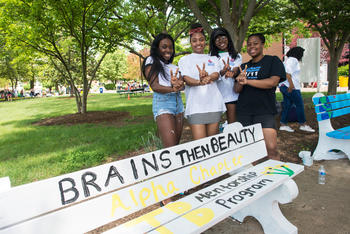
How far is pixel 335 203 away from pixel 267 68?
176 cm

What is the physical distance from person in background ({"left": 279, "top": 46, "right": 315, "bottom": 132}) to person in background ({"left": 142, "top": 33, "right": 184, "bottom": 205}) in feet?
10.8

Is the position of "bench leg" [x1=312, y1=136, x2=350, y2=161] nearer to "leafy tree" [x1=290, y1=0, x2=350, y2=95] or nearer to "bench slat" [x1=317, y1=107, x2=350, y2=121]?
"bench slat" [x1=317, y1=107, x2=350, y2=121]

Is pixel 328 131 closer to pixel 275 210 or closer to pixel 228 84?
pixel 228 84

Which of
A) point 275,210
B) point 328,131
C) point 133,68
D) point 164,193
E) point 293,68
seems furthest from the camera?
point 133,68

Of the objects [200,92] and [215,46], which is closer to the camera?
[200,92]

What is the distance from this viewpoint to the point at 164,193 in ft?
5.98

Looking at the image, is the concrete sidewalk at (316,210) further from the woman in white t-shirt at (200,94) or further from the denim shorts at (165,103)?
the denim shorts at (165,103)

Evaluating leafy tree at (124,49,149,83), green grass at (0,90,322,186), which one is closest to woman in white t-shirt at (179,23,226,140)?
green grass at (0,90,322,186)

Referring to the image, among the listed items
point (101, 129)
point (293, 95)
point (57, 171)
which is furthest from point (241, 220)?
point (101, 129)

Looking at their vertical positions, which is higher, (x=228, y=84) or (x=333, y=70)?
(x=333, y=70)

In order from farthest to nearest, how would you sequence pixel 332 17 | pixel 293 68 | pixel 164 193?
pixel 332 17, pixel 293 68, pixel 164 193

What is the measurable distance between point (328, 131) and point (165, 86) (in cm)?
303

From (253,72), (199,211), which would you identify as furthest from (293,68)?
(199,211)

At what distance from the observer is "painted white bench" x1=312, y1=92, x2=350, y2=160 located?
3.81 metres
